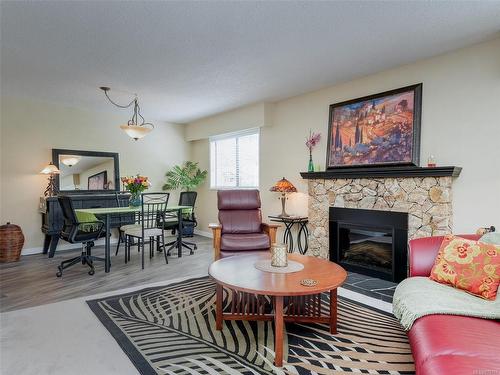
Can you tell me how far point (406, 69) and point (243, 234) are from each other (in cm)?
277

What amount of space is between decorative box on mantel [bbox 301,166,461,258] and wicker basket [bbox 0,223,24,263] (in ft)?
14.2

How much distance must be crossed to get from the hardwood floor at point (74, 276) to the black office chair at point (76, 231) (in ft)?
0.37

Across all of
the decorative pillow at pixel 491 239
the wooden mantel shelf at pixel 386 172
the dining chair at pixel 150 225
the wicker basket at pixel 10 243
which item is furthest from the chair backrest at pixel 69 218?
the decorative pillow at pixel 491 239

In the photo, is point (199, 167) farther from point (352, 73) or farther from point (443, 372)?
point (443, 372)

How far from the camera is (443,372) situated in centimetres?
118

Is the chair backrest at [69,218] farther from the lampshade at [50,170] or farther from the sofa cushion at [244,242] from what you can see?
the sofa cushion at [244,242]

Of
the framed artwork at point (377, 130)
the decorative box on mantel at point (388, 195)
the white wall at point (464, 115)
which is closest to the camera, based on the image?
the white wall at point (464, 115)

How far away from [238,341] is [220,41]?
2604mm

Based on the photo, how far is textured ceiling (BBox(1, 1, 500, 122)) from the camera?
239 cm

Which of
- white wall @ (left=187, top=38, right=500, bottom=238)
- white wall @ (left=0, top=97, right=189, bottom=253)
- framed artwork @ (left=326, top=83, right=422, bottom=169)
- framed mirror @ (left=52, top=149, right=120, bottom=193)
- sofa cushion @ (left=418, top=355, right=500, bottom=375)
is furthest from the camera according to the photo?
framed mirror @ (left=52, top=149, right=120, bottom=193)

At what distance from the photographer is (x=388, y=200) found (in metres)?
3.59

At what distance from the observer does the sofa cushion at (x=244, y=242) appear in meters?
3.47

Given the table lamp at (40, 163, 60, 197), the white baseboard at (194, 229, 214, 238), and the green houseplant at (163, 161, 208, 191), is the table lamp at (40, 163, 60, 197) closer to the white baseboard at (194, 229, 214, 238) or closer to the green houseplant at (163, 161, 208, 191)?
the green houseplant at (163, 161, 208, 191)

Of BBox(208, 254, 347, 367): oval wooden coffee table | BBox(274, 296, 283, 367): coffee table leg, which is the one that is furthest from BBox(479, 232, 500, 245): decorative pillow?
BBox(274, 296, 283, 367): coffee table leg
